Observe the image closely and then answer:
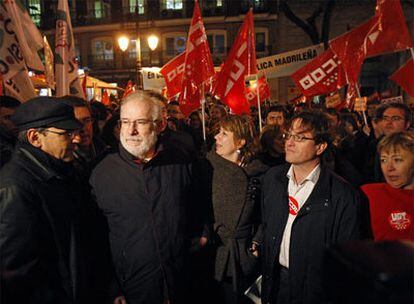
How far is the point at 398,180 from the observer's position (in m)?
2.71

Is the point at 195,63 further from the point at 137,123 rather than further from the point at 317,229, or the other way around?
the point at 317,229

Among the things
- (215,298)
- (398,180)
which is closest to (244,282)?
(215,298)

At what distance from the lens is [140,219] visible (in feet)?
8.47

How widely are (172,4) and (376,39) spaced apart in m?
35.3

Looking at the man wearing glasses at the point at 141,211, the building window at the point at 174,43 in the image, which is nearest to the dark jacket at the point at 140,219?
the man wearing glasses at the point at 141,211

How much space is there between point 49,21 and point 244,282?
4339 centimetres

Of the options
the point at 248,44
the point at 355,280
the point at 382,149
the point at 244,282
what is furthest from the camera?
the point at 248,44

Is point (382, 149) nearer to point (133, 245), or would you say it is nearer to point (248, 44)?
point (133, 245)

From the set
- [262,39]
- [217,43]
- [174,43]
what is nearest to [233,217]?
[262,39]

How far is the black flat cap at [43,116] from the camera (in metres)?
2.24

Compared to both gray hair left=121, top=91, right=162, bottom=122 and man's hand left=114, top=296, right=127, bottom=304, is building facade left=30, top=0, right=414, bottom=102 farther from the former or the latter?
man's hand left=114, top=296, right=127, bottom=304

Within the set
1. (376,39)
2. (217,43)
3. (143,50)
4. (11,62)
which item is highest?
(217,43)

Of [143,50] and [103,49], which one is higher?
[103,49]

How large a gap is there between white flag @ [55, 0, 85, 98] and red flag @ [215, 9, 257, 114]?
2.32 metres
